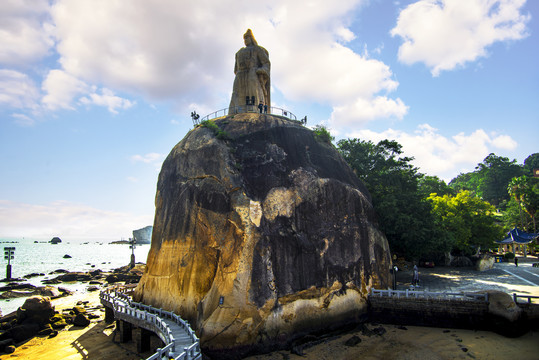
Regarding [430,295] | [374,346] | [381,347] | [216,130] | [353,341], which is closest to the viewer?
[381,347]

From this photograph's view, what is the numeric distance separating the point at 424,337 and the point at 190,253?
15.8m

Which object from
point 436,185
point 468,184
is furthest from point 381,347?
point 468,184

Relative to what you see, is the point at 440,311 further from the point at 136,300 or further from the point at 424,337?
the point at 136,300

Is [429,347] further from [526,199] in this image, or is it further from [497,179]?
[497,179]

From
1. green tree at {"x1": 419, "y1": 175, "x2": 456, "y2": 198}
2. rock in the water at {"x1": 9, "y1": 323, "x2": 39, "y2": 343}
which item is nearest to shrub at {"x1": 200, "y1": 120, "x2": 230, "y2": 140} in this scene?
rock in the water at {"x1": 9, "y1": 323, "x2": 39, "y2": 343}

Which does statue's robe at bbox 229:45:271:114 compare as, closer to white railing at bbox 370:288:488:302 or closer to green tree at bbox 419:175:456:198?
white railing at bbox 370:288:488:302

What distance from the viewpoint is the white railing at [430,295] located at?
64.3ft

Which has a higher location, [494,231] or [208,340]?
[494,231]

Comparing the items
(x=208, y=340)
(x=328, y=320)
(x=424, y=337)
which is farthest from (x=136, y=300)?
(x=424, y=337)

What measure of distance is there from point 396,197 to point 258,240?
56.1ft

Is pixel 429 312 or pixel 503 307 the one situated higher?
pixel 503 307

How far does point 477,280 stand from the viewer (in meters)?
28.8

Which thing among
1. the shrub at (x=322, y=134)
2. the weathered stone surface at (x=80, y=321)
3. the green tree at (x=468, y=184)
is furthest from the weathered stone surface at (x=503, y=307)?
the green tree at (x=468, y=184)

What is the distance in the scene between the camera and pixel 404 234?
27281 mm
